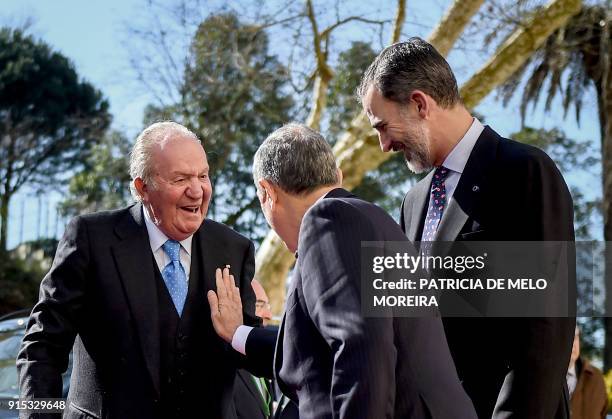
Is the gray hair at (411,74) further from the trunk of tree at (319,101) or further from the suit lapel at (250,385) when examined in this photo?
the trunk of tree at (319,101)

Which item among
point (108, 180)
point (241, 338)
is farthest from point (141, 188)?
point (108, 180)

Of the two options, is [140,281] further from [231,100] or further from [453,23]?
[231,100]

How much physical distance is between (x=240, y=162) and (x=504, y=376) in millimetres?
21320

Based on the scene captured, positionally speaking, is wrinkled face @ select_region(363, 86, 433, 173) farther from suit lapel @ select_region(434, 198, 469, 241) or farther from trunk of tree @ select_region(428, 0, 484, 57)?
trunk of tree @ select_region(428, 0, 484, 57)

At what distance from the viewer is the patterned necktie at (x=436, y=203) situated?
2.89 metres

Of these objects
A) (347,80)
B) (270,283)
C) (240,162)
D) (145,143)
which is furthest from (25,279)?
(145,143)

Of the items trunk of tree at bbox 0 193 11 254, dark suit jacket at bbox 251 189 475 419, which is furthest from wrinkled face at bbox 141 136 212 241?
trunk of tree at bbox 0 193 11 254

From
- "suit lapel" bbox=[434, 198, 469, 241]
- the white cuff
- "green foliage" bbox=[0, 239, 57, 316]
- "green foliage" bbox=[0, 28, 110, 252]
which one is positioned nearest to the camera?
"suit lapel" bbox=[434, 198, 469, 241]

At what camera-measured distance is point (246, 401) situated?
12.8 feet

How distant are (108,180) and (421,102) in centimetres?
2160

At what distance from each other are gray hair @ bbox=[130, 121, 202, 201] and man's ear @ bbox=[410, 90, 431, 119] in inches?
40.6

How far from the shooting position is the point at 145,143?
3.50 meters

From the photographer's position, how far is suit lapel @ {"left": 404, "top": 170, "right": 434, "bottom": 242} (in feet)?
9.78

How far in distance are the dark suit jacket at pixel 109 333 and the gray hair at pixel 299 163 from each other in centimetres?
87
